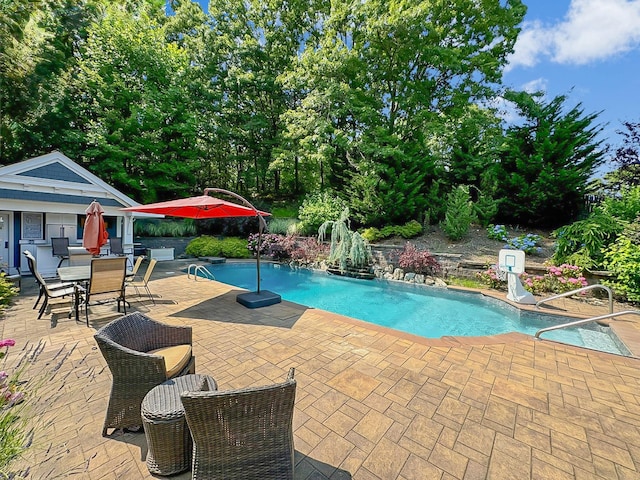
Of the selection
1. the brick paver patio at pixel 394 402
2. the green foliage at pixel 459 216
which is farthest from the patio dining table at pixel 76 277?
the green foliage at pixel 459 216

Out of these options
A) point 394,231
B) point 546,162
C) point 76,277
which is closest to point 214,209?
point 76,277

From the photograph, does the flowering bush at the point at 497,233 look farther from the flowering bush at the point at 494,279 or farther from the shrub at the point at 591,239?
the flowering bush at the point at 494,279

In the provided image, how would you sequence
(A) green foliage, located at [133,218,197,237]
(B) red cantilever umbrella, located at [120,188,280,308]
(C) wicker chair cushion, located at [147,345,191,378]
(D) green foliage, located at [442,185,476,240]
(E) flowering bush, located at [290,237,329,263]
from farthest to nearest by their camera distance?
(A) green foliage, located at [133,218,197,237]
(E) flowering bush, located at [290,237,329,263]
(D) green foliage, located at [442,185,476,240]
(B) red cantilever umbrella, located at [120,188,280,308]
(C) wicker chair cushion, located at [147,345,191,378]

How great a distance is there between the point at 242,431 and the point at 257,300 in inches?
161

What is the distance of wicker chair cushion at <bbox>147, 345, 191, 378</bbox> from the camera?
87.1 inches

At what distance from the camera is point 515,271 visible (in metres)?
6.25

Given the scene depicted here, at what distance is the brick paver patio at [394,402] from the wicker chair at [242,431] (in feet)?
1.38

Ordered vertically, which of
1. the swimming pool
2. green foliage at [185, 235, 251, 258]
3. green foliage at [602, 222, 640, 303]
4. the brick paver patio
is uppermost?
green foliage at [602, 222, 640, 303]

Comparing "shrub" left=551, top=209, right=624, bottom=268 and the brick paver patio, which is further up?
"shrub" left=551, top=209, right=624, bottom=268

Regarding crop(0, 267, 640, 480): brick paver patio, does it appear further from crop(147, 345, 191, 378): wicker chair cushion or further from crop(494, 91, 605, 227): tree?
crop(494, 91, 605, 227): tree

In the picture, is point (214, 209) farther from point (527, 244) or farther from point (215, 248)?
point (527, 244)

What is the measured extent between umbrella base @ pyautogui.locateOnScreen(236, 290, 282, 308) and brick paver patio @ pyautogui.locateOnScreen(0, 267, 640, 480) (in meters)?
0.81

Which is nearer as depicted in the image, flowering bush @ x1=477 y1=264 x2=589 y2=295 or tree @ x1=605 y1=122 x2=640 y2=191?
flowering bush @ x1=477 y1=264 x2=589 y2=295

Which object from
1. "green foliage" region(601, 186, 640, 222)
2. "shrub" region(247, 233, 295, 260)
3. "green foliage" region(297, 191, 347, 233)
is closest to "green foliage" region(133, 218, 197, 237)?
"shrub" region(247, 233, 295, 260)
